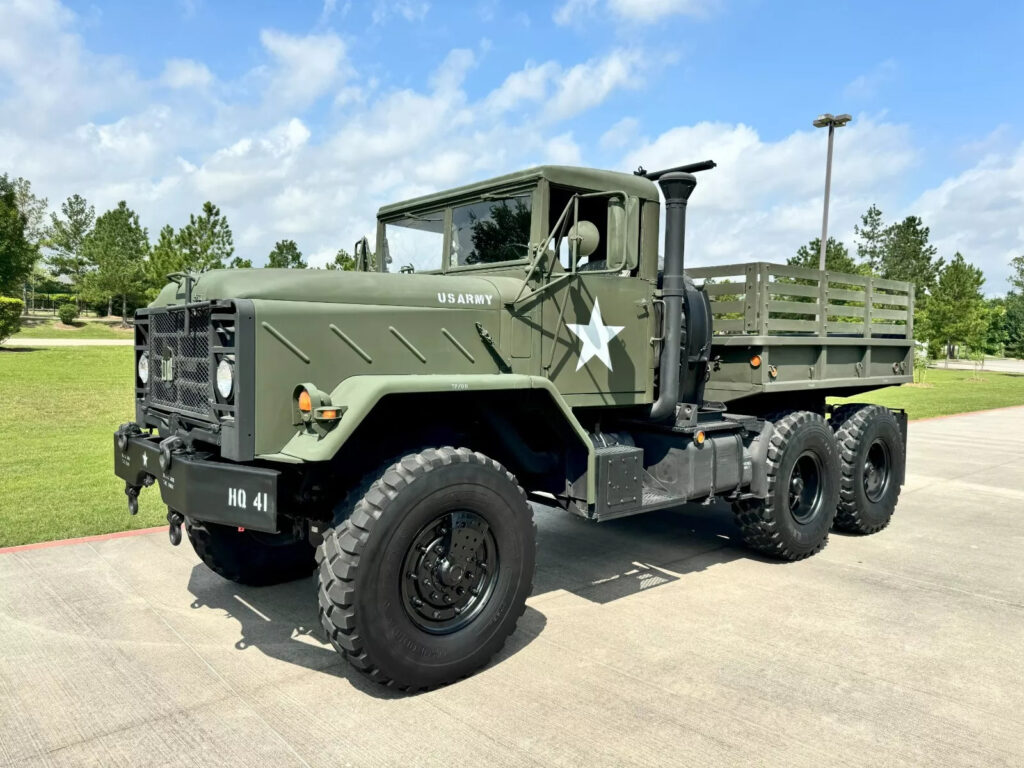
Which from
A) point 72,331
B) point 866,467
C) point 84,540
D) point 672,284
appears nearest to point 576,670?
point 672,284

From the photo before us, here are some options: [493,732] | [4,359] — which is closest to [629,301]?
[493,732]

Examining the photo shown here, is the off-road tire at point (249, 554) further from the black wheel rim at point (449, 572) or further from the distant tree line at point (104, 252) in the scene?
the distant tree line at point (104, 252)

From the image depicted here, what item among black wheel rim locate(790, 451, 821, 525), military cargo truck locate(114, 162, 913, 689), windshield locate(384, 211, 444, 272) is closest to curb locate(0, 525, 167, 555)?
military cargo truck locate(114, 162, 913, 689)

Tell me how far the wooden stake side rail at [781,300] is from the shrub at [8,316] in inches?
1020

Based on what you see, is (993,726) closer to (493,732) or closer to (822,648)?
(822,648)

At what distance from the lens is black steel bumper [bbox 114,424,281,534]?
10.7 ft

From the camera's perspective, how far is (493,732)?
3.15 m

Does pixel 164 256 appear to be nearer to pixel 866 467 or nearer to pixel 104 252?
pixel 104 252

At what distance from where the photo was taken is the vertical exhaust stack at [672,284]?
4.51m

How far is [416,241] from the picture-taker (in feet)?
16.8

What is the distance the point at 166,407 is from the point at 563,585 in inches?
104

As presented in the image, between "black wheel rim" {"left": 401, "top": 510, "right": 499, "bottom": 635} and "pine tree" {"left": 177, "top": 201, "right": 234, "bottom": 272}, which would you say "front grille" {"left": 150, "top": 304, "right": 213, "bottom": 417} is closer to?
"black wheel rim" {"left": 401, "top": 510, "right": 499, "bottom": 635}

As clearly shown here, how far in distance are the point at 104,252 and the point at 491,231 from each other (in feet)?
155

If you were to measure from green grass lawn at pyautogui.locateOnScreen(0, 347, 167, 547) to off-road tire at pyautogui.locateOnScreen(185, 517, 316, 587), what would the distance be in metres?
1.80
